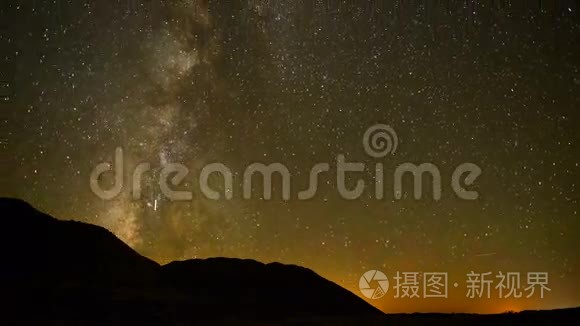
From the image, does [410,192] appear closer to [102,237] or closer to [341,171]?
[341,171]

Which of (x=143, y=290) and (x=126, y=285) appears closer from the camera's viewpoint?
(x=143, y=290)

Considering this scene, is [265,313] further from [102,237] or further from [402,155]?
[102,237]

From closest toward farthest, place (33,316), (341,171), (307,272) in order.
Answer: (33,316) < (341,171) < (307,272)

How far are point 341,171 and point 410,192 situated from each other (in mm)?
1173

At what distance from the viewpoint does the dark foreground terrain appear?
10.0m

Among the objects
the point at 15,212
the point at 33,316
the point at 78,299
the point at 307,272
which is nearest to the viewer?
the point at 33,316

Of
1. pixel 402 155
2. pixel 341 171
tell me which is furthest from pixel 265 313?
pixel 402 155

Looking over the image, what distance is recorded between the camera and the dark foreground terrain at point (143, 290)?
10000mm

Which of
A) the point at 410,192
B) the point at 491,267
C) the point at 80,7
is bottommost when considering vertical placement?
the point at 491,267

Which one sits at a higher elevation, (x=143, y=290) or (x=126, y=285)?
(x=126, y=285)

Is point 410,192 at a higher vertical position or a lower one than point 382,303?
higher

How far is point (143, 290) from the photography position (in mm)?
12500

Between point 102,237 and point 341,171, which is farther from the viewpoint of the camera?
point 102,237

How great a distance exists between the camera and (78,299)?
1044cm
